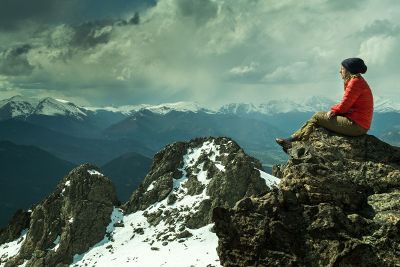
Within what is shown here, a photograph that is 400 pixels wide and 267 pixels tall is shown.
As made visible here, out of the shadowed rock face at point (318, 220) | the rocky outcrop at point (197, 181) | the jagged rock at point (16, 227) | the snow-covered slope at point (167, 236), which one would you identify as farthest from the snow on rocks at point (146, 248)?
the shadowed rock face at point (318, 220)

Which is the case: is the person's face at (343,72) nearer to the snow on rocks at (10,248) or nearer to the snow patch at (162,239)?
the snow patch at (162,239)

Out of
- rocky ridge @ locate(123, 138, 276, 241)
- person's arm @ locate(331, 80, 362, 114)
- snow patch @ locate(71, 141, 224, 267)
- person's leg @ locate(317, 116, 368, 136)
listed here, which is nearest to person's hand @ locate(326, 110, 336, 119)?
person's leg @ locate(317, 116, 368, 136)

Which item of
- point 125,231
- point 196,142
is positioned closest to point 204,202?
point 125,231

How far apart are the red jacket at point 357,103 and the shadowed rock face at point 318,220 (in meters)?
1.95

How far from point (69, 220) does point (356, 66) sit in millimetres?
87240

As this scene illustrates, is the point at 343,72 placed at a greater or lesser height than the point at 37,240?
lesser

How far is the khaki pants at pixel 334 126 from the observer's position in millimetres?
17734

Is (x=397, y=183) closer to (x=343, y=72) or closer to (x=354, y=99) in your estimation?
(x=354, y=99)

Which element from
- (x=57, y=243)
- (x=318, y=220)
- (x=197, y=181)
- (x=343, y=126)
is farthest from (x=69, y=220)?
(x=318, y=220)

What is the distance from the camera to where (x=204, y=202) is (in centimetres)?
8856

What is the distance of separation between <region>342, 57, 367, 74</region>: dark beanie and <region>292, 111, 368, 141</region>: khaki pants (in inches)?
78.2

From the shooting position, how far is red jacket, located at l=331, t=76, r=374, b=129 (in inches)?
691

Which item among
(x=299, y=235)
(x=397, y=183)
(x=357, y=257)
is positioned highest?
(x=397, y=183)

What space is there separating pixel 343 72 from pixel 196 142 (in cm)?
9666
